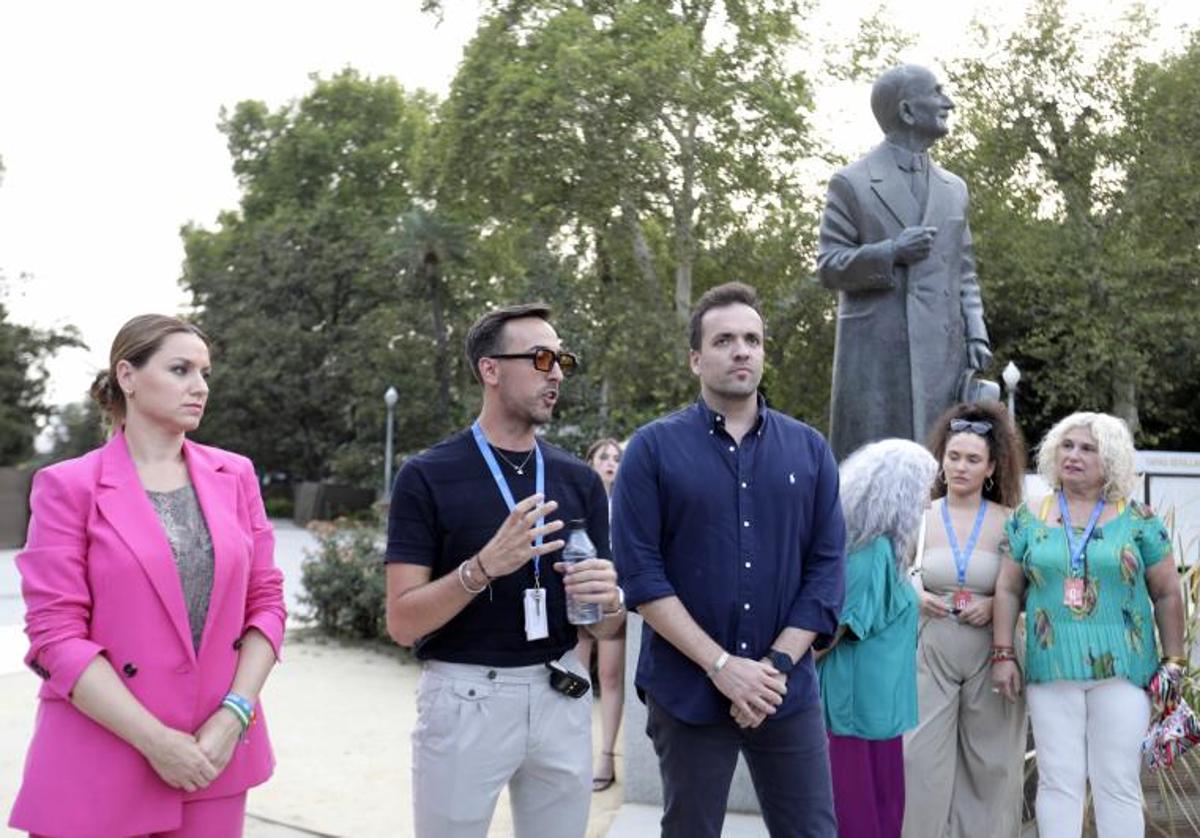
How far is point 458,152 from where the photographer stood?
32156 mm

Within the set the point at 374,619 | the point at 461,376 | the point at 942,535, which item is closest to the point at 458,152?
the point at 461,376

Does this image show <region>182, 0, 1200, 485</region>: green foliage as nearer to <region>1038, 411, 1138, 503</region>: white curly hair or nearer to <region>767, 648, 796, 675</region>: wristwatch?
<region>1038, 411, 1138, 503</region>: white curly hair

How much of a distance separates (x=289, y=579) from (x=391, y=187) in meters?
32.0

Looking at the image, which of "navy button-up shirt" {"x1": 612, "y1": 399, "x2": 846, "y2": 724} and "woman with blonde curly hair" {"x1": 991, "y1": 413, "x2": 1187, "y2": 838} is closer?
"navy button-up shirt" {"x1": 612, "y1": 399, "x2": 846, "y2": 724}

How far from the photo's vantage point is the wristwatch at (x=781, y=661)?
130 inches

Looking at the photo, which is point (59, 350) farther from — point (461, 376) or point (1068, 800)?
point (1068, 800)

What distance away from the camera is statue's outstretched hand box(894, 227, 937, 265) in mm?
5945

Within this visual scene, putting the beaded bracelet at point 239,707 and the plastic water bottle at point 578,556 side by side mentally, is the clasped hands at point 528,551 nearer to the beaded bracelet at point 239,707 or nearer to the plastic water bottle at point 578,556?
the plastic water bottle at point 578,556

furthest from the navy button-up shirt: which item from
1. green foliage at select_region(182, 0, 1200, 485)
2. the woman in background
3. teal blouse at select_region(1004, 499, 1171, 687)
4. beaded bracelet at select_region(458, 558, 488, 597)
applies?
green foliage at select_region(182, 0, 1200, 485)

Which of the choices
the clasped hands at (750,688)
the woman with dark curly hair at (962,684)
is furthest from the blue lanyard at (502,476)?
the woman with dark curly hair at (962,684)

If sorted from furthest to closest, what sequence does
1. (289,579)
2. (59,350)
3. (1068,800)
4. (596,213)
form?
(59,350)
(596,213)
(289,579)
(1068,800)

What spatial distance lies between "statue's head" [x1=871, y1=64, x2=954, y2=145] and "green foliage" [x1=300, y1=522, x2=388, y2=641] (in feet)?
23.4

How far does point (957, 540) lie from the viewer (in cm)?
508

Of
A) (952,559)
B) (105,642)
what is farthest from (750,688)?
(952,559)
